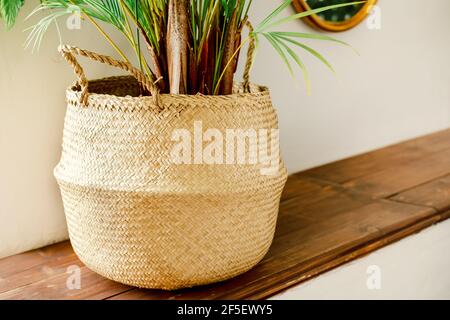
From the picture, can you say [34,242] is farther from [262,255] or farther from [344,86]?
[344,86]

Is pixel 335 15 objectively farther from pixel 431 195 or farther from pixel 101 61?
pixel 101 61

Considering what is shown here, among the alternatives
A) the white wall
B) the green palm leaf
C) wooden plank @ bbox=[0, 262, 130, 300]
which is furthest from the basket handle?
wooden plank @ bbox=[0, 262, 130, 300]

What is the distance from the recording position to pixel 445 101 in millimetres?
2629

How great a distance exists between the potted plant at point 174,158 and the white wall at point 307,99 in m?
0.23

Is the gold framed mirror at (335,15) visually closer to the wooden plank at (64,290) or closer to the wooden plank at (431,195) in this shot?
the wooden plank at (431,195)

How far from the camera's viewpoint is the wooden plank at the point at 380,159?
6.64 feet

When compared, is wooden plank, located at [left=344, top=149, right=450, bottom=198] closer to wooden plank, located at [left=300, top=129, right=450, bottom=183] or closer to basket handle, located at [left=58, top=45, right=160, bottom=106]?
wooden plank, located at [left=300, top=129, right=450, bottom=183]

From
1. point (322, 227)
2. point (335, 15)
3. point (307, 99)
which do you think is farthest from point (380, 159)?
point (322, 227)

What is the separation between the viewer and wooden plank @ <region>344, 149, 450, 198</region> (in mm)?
1856

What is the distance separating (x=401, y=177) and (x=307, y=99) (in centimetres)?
41

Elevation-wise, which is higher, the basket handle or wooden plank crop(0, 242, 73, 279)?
the basket handle

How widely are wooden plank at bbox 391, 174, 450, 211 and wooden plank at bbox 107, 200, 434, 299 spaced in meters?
0.05

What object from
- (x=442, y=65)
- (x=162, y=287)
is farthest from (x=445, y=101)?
(x=162, y=287)

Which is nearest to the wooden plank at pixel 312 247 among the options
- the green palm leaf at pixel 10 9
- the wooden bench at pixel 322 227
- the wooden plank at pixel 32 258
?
the wooden bench at pixel 322 227
